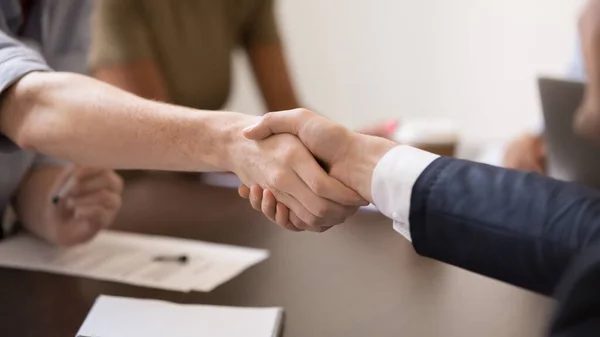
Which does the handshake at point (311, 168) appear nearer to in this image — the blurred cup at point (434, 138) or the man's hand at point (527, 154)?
the blurred cup at point (434, 138)

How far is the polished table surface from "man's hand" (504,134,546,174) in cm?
47

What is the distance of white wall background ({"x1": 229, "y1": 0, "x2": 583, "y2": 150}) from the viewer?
2.69 m

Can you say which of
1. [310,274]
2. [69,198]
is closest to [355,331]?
[310,274]

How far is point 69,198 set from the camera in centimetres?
115

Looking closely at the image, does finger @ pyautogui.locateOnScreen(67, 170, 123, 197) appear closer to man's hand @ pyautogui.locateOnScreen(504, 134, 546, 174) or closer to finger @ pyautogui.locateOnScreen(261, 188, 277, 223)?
finger @ pyautogui.locateOnScreen(261, 188, 277, 223)

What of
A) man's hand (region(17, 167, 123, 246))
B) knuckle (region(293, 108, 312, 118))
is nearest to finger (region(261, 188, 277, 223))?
knuckle (region(293, 108, 312, 118))

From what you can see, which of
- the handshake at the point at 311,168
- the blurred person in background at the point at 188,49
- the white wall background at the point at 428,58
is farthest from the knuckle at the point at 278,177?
the white wall background at the point at 428,58

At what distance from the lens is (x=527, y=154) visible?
157cm

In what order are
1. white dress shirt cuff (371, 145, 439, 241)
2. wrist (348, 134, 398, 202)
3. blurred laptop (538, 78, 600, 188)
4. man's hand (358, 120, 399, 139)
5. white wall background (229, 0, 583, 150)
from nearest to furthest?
1. white dress shirt cuff (371, 145, 439, 241)
2. wrist (348, 134, 398, 202)
3. blurred laptop (538, 78, 600, 188)
4. man's hand (358, 120, 399, 139)
5. white wall background (229, 0, 583, 150)

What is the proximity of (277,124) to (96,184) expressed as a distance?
1.38 ft

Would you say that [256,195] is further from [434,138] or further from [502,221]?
[434,138]

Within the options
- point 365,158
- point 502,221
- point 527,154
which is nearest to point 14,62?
point 365,158

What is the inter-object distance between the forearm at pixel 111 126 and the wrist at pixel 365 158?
158mm

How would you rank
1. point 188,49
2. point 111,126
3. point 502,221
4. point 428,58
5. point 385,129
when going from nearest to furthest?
point 502,221 → point 111,126 → point 385,129 → point 188,49 → point 428,58
